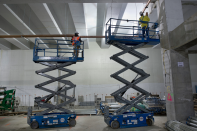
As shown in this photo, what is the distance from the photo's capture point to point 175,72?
889cm

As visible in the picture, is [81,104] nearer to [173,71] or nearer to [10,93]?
[10,93]

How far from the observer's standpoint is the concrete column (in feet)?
28.3

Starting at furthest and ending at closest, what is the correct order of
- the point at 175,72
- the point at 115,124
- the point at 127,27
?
1. the point at 127,27
2. the point at 175,72
3. the point at 115,124

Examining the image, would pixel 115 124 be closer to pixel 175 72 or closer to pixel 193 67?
pixel 175 72

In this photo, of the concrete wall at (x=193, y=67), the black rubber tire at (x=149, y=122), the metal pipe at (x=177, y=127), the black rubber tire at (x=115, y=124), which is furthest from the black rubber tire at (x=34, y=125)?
the concrete wall at (x=193, y=67)

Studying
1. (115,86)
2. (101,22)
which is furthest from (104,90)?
(101,22)

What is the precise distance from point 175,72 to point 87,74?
1291cm

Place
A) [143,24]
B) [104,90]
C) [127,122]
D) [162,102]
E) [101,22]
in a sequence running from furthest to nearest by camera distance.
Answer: [104,90] < [101,22] < [162,102] < [143,24] < [127,122]

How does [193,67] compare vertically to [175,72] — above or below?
above

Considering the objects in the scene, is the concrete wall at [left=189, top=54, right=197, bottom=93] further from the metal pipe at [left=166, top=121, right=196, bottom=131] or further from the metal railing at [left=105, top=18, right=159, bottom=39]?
the metal pipe at [left=166, top=121, right=196, bottom=131]

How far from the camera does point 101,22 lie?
14.5m

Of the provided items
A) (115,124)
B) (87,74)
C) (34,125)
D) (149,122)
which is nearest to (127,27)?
(87,74)

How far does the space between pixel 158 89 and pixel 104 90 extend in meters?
7.68

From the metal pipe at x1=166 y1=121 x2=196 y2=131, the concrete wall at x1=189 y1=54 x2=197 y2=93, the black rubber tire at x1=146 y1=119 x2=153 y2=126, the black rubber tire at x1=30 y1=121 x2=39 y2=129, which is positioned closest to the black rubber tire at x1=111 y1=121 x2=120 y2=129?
the black rubber tire at x1=146 y1=119 x2=153 y2=126
